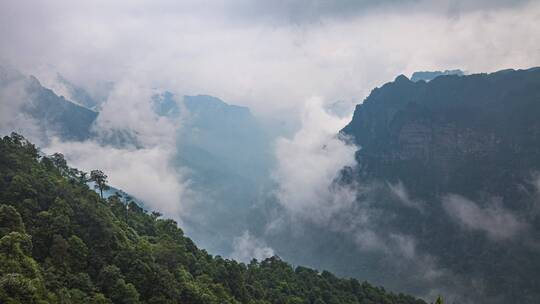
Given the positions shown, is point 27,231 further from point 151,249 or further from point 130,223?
point 130,223

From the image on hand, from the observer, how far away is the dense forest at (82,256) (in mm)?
64125

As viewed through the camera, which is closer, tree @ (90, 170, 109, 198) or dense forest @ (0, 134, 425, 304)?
dense forest @ (0, 134, 425, 304)

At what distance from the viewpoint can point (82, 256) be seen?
7756 cm

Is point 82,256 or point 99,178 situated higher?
point 99,178

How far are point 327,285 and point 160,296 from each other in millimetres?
78877

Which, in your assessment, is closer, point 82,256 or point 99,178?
point 82,256

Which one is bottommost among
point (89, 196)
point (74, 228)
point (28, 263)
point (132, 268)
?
point (28, 263)

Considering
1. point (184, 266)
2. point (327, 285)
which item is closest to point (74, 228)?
point (184, 266)

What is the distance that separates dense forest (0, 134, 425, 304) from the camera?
210ft

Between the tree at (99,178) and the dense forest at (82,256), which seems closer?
the dense forest at (82,256)

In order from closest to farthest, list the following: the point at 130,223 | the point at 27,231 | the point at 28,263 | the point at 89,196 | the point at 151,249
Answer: the point at 28,263 < the point at 27,231 < the point at 151,249 < the point at 89,196 < the point at 130,223

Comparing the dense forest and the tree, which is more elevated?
the tree

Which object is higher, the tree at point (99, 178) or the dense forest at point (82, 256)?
the tree at point (99, 178)

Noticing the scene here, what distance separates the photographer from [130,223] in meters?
121
